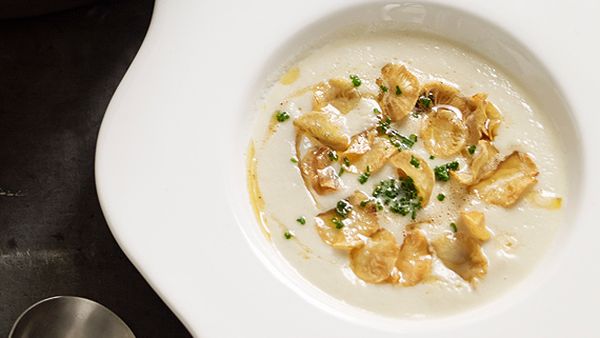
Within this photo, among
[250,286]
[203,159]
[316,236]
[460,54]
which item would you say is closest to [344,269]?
[316,236]

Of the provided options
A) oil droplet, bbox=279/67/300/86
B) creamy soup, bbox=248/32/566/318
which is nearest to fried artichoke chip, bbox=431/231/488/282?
creamy soup, bbox=248/32/566/318

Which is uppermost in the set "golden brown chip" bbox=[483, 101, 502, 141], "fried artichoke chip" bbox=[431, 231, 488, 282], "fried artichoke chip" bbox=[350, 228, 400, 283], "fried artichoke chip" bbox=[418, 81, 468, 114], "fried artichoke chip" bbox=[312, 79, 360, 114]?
"golden brown chip" bbox=[483, 101, 502, 141]

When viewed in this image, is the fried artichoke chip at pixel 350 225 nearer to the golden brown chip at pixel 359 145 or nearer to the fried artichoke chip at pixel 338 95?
the golden brown chip at pixel 359 145

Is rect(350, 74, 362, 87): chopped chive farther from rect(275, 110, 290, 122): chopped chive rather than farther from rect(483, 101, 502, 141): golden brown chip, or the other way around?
rect(483, 101, 502, 141): golden brown chip

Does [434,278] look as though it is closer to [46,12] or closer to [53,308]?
[53,308]

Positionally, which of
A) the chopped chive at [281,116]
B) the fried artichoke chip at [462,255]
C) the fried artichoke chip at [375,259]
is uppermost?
the fried artichoke chip at [462,255]

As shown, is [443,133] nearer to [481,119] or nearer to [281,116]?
[481,119]

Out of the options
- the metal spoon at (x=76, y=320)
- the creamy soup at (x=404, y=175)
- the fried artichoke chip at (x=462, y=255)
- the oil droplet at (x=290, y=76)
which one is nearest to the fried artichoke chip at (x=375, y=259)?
the creamy soup at (x=404, y=175)
